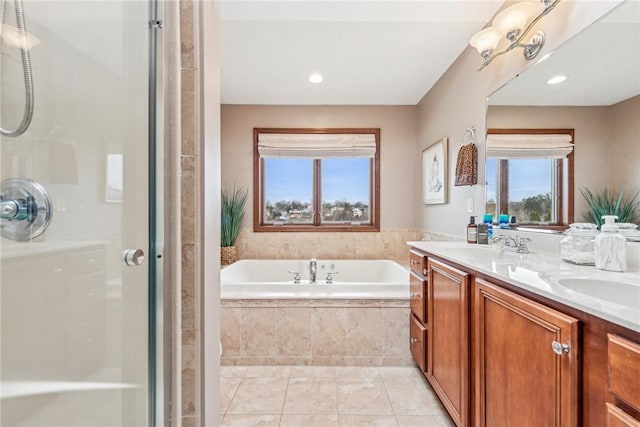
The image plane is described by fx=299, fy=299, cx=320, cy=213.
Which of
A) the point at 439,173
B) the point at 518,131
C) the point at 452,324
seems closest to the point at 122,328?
the point at 452,324

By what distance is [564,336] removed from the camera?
80 centimetres

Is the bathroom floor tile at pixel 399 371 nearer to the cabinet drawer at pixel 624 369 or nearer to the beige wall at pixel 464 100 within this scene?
the beige wall at pixel 464 100

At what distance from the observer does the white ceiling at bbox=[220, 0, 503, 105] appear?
1.89 metres

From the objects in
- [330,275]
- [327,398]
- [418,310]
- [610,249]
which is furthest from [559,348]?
[330,275]

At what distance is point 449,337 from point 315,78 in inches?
94.0

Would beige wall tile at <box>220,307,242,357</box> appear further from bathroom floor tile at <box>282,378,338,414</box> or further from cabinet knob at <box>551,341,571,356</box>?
cabinet knob at <box>551,341,571,356</box>

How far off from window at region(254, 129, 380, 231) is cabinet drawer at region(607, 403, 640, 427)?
284 cm

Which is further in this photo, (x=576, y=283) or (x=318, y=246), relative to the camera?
(x=318, y=246)

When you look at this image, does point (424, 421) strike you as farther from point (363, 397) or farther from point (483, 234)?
point (483, 234)

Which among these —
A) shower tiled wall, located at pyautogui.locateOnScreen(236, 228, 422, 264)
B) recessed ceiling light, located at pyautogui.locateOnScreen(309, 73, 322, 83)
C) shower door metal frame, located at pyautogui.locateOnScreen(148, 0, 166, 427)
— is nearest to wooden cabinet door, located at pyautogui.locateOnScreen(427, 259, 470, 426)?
shower door metal frame, located at pyautogui.locateOnScreen(148, 0, 166, 427)

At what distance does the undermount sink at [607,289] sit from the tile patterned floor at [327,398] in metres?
1.07

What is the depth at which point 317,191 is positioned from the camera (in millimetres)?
3557

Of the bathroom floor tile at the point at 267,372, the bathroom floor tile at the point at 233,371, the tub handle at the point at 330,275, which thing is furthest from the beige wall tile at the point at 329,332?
the tub handle at the point at 330,275

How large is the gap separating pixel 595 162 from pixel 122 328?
1880 mm
